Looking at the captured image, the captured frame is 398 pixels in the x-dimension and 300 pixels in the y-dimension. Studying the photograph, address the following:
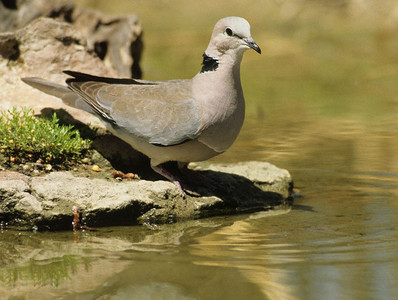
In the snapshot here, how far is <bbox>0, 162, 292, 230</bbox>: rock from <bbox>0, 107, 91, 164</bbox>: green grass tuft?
307 millimetres

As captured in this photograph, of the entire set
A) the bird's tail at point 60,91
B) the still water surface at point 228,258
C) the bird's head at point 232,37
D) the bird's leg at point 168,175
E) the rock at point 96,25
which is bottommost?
the still water surface at point 228,258

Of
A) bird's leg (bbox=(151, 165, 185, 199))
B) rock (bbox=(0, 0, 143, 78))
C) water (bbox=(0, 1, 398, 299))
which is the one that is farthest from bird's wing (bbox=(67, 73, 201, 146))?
rock (bbox=(0, 0, 143, 78))

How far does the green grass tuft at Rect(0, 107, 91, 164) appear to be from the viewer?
5.61 m

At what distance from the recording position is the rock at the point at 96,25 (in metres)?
8.80

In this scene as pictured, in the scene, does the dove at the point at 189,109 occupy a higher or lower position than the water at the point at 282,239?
higher

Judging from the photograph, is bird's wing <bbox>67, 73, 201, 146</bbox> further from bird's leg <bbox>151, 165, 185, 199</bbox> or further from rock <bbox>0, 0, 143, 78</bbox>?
rock <bbox>0, 0, 143, 78</bbox>

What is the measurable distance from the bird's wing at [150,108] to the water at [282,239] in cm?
75

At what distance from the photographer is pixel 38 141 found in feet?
18.5

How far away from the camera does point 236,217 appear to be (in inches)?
220

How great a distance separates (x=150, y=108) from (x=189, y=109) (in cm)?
37

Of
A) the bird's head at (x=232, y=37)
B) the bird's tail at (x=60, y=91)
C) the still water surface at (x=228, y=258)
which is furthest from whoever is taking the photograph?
the bird's tail at (x=60, y=91)

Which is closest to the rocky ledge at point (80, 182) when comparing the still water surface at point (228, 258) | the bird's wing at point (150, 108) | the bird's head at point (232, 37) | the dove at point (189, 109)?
the still water surface at point (228, 258)

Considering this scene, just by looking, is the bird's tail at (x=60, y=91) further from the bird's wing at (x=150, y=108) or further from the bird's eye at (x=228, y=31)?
the bird's eye at (x=228, y=31)

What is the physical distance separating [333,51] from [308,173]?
7.63 metres
